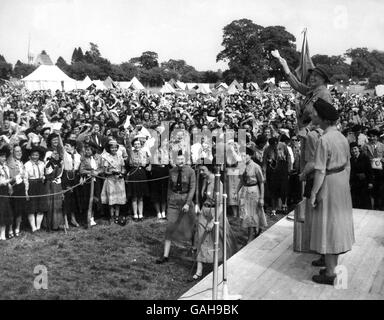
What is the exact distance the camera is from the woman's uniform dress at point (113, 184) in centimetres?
914

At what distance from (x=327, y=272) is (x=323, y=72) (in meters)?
2.46

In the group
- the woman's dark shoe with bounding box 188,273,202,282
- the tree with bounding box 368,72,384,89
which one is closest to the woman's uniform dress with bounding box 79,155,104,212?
the woman's dark shoe with bounding box 188,273,202,282

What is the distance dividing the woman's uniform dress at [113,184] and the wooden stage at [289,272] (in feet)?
11.6

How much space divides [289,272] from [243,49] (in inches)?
2138

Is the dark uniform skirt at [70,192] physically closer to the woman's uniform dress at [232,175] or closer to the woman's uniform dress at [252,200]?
the woman's uniform dress at [232,175]

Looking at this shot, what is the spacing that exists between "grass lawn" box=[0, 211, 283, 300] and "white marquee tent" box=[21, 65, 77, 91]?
32069mm

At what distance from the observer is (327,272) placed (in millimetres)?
4902

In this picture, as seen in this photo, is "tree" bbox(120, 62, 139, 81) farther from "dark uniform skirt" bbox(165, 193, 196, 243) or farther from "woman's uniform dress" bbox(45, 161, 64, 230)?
"dark uniform skirt" bbox(165, 193, 196, 243)

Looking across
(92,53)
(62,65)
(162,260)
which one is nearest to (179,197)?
(162,260)

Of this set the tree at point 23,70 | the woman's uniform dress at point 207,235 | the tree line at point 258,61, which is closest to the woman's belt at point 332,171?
the woman's uniform dress at point 207,235

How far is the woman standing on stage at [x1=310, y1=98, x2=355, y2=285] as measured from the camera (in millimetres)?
4590

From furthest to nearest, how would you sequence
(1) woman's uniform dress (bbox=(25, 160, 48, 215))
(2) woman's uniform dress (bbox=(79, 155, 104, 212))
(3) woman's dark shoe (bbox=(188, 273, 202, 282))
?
(2) woman's uniform dress (bbox=(79, 155, 104, 212)), (1) woman's uniform dress (bbox=(25, 160, 48, 215)), (3) woman's dark shoe (bbox=(188, 273, 202, 282))
